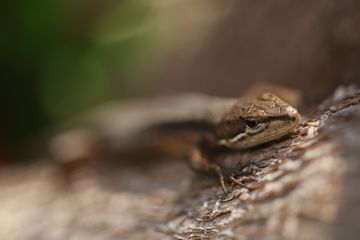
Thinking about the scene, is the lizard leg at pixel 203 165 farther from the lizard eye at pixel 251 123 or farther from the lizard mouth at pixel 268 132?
the lizard eye at pixel 251 123

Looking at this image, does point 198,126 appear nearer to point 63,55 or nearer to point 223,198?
point 223,198

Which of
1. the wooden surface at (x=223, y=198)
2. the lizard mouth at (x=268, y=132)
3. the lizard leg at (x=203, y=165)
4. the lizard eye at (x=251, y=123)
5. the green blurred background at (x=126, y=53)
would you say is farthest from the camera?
the green blurred background at (x=126, y=53)

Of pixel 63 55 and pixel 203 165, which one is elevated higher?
pixel 63 55

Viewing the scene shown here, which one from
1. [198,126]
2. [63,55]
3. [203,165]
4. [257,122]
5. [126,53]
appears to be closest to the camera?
[257,122]

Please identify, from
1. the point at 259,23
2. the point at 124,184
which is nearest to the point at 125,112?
the point at 124,184

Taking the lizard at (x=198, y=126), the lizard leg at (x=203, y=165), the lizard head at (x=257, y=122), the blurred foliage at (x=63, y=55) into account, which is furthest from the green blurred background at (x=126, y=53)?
the lizard leg at (x=203, y=165)

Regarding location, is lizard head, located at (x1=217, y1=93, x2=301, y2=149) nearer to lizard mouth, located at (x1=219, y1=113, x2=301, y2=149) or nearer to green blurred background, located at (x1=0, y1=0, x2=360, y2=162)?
lizard mouth, located at (x1=219, y1=113, x2=301, y2=149)

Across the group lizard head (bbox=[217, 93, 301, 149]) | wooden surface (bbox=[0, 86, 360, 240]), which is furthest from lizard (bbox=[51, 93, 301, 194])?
wooden surface (bbox=[0, 86, 360, 240])

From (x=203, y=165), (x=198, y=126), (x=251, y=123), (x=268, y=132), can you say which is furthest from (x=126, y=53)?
(x=268, y=132)
